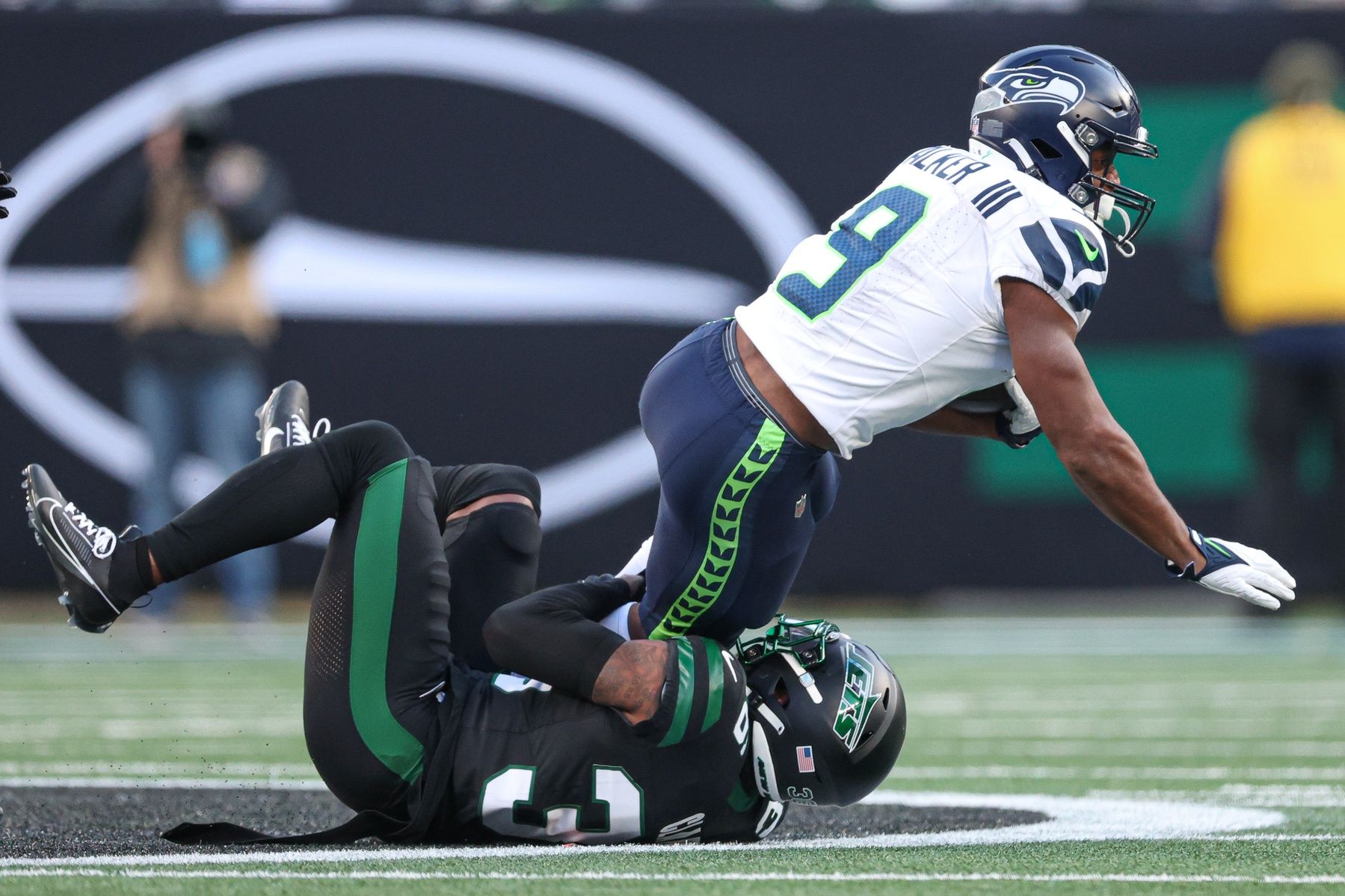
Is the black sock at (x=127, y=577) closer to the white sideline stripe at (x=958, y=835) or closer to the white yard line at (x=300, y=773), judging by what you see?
the white sideline stripe at (x=958, y=835)

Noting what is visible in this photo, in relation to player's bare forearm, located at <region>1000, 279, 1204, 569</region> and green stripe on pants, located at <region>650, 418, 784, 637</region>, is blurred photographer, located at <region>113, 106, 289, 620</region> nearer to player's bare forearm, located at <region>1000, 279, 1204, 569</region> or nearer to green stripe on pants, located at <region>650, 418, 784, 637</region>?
green stripe on pants, located at <region>650, 418, 784, 637</region>

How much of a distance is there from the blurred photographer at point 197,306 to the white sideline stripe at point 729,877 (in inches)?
216

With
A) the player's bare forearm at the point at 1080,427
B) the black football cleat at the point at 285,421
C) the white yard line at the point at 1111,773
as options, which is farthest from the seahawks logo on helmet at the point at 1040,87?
the white yard line at the point at 1111,773

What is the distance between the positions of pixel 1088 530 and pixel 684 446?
629cm

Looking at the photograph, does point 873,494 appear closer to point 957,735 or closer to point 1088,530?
point 1088,530

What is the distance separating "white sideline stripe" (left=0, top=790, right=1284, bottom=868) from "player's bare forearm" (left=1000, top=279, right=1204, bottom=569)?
538 mm

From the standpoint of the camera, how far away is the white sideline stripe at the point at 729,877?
110 inches

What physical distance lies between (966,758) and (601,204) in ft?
17.3

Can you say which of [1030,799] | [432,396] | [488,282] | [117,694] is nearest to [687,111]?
[488,282]

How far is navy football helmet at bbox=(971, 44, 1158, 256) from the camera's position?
12.0ft

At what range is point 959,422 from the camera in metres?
3.99

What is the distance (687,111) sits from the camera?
9695 millimetres

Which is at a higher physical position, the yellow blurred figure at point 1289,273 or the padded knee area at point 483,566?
the yellow blurred figure at point 1289,273

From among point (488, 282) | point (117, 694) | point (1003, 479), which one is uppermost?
point (488, 282)
